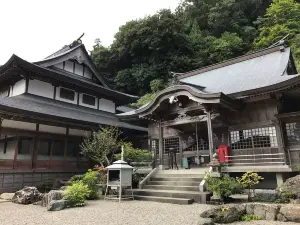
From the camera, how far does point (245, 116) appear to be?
12594 mm

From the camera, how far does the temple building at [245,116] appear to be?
10968 mm

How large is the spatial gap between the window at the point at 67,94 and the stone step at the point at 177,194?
35.3 feet

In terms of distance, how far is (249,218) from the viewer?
20.0 feet

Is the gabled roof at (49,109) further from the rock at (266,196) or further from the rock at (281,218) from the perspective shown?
the rock at (281,218)

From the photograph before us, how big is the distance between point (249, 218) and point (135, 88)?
31.1m

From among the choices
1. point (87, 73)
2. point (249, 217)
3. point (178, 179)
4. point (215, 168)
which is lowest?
point (249, 217)

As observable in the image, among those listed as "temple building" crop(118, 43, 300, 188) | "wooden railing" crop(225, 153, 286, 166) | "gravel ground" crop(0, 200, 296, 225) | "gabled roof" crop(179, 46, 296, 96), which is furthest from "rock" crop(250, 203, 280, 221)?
"gabled roof" crop(179, 46, 296, 96)

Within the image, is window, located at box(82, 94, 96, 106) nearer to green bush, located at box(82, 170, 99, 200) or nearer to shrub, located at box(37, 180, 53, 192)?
shrub, located at box(37, 180, 53, 192)

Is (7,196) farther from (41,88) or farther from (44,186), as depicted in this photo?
(41,88)

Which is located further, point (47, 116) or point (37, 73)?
point (37, 73)

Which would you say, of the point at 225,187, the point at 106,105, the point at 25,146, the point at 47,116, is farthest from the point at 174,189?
the point at 106,105

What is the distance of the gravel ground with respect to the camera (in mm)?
6098

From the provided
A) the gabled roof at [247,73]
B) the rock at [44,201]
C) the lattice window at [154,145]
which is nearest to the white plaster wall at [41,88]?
the lattice window at [154,145]

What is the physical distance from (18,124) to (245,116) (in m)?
12.7
